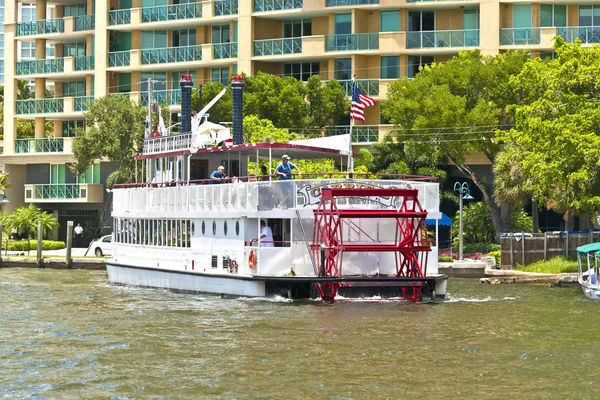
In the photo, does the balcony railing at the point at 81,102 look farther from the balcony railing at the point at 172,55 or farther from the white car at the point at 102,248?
the white car at the point at 102,248

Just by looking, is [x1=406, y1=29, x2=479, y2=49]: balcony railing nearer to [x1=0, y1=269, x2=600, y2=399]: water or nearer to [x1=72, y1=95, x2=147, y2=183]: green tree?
[x1=72, y1=95, x2=147, y2=183]: green tree

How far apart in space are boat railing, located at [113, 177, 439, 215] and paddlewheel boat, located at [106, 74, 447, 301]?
3 cm

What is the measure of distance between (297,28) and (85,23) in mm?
15882

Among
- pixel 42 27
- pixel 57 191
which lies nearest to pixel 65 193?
pixel 57 191

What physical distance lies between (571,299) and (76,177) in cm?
4824

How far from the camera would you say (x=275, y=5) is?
2926 inches

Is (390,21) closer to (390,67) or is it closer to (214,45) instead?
(390,67)

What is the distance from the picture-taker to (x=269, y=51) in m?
74.4

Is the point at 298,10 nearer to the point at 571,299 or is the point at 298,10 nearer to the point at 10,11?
the point at 10,11

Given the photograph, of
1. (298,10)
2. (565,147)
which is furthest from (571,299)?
(298,10)

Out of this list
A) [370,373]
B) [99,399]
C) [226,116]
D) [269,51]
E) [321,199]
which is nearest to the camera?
[99,399]

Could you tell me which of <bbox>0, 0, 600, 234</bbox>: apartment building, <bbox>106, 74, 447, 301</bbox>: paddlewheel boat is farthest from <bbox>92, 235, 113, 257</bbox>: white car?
<bbox>106, 74, 447, 301</bbox>: paddlewheel boat

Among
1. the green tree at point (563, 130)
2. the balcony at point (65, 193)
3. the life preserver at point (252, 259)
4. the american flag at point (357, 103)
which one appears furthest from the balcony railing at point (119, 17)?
the life preserver at point (252, 259)

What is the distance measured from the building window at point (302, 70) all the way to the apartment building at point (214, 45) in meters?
0.09
